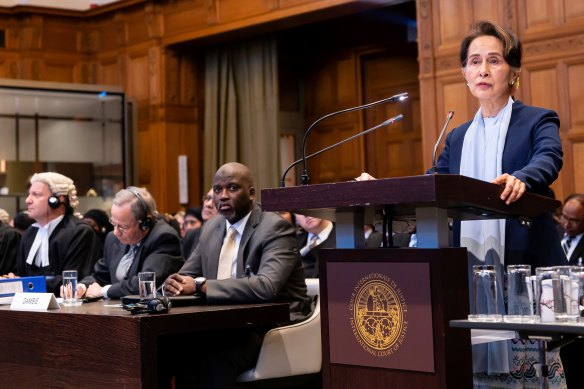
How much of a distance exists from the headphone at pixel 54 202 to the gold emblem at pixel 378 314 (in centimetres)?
342

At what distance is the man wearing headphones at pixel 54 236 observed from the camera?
5.31 m

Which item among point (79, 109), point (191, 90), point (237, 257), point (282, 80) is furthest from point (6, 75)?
point (237, 257)

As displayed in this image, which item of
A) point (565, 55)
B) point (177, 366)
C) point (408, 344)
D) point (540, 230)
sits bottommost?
point (177, 366)

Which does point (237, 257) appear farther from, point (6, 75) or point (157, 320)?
point (6, 75)

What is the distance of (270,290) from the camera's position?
365 centimetres

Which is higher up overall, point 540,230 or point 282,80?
point 282,80

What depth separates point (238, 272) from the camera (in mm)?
3941

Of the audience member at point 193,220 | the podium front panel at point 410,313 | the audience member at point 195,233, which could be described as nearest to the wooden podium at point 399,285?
the podium front panel at point 410,313

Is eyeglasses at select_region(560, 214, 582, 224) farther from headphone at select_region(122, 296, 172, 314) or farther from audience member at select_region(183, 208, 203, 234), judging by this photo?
headphone at select_region(122, 296, 172, 314)

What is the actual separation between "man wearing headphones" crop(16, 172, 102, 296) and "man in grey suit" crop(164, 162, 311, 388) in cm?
140

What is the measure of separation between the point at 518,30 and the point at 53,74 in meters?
6.51

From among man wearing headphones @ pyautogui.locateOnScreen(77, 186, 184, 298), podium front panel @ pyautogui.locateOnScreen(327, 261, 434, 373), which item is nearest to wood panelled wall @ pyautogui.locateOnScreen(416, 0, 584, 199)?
man wearing headphones @ pyautogui.locateOnScreen(77, 186, 184, 298)

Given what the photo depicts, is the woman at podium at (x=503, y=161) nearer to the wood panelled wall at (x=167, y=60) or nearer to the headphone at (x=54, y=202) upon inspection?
the headphone at (x=54, y=202)

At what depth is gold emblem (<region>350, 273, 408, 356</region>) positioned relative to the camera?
2.27m
